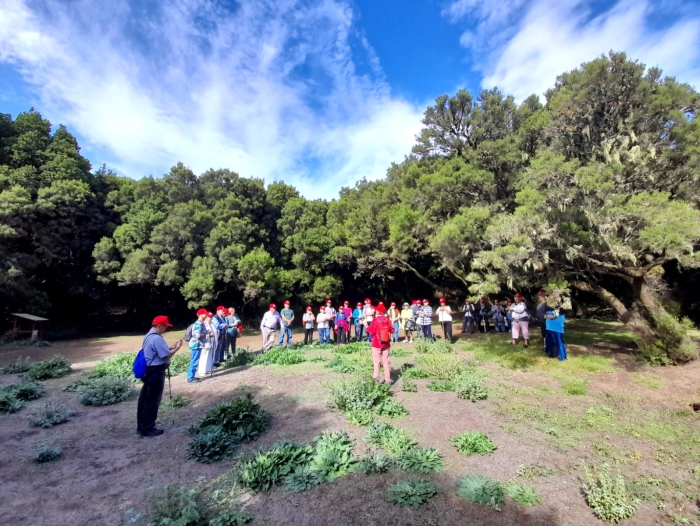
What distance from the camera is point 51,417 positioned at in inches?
260

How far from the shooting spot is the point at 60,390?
884cm

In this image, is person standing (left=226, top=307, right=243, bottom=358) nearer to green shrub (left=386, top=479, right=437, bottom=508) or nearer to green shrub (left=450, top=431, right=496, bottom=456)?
green shrub (left=450, top=431, right=496, bottom=456)

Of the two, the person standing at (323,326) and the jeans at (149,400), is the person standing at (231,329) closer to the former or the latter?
the person standing at (323,326)

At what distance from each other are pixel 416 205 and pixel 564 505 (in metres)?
15.3

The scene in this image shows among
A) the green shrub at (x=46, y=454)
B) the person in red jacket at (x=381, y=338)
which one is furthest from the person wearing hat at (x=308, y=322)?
the green shrub at (x=46, y=454)

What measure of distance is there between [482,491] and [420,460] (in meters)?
0.89

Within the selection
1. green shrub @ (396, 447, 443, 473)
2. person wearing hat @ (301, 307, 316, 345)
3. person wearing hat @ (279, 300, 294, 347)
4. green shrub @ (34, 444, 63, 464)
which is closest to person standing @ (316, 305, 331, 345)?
person wearing hat @ (301, 307, 316, 345)

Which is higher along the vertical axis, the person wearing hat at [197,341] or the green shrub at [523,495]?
the person wearing hat at [197,341]

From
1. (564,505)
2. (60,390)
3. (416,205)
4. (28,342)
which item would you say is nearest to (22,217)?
(28,342)

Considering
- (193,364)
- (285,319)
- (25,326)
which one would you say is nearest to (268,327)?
(285,319)

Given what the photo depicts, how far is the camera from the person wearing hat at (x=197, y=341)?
9.15 meters

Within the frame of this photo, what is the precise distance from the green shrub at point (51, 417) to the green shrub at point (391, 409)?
17.8 ft

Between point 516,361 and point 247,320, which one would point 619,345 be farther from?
point 247,320

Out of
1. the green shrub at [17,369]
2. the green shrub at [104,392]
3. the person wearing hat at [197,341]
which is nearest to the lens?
the green shrub at [104,392]
